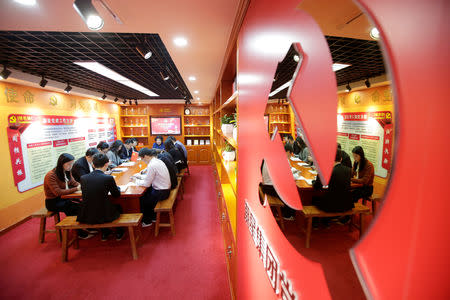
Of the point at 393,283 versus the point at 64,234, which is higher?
the point at 393,283

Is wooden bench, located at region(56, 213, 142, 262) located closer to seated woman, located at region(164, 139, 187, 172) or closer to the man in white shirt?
the man in white shirt

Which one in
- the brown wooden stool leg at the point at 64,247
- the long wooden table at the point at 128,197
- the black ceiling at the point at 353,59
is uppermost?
the black ceiling at the point at 353,59

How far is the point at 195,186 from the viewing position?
18.9 ft

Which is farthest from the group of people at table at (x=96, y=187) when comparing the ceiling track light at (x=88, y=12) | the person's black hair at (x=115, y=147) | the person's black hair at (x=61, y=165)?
the ceiling track light at (x=88, y=12)

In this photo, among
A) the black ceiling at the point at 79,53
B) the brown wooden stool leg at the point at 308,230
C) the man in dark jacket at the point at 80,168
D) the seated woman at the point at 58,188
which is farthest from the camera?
the man in dark jacket at the point at 80,168

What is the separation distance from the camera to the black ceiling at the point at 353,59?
0.32m

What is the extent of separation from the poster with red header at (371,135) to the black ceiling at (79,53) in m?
2.57

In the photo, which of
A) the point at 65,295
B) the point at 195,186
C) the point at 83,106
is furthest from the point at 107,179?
the point at 83,106

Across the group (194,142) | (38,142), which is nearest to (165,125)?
(194,142)

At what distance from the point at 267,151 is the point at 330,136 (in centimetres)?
46

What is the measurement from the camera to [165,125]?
27.6ft

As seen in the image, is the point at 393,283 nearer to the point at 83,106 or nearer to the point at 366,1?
the point at 366,1

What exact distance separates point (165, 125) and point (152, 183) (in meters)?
5.40

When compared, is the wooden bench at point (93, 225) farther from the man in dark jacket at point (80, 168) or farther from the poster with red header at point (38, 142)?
the poster with red header at point (38, 142)
